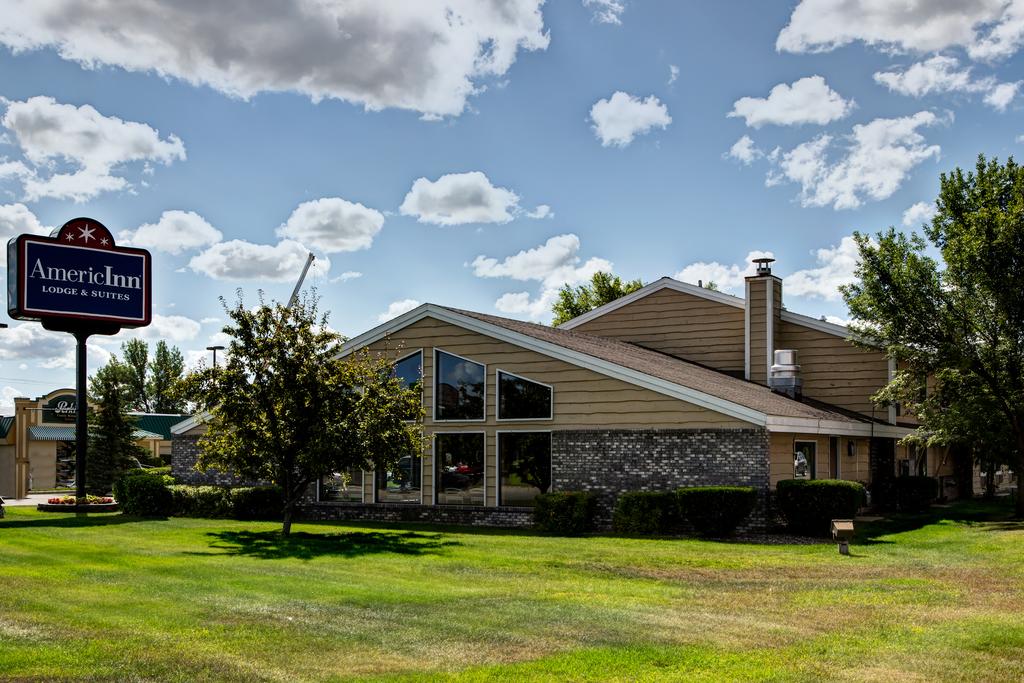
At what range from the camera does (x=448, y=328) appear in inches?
980

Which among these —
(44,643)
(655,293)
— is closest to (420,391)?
(655,293)

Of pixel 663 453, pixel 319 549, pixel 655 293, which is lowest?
pixel 319 549

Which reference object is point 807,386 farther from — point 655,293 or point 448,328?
point 448,328

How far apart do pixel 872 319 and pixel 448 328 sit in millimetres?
11843

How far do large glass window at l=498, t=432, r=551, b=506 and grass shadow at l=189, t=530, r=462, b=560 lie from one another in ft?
9.99

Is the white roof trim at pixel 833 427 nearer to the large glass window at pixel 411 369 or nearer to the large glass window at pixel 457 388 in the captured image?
the large glass window at pixel 457 388

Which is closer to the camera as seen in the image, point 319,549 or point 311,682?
point 311,682

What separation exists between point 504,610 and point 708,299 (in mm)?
21467

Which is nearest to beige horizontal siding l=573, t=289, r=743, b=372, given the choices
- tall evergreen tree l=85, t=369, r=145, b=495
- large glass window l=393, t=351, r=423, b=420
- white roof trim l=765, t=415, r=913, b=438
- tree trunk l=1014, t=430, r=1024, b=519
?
white roof trim l=765, t=415, r=913, b=438

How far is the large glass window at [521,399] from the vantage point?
23578 mm

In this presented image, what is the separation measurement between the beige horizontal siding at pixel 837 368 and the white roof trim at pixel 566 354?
928cm

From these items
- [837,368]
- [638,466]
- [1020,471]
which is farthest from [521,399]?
[1020,471]

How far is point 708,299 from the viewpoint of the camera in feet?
104

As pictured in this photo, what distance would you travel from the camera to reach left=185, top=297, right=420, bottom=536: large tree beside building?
1959 cm
